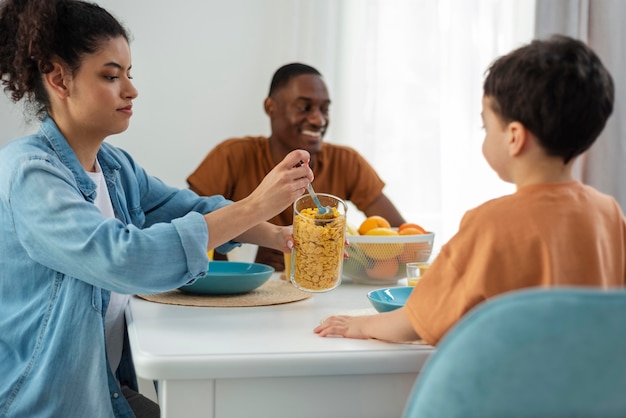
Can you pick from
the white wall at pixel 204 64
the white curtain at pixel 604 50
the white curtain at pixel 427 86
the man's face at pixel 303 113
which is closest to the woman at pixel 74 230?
the man's face at pixel 303 113

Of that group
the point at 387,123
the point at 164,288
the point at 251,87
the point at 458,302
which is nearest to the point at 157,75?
the point at 251,87

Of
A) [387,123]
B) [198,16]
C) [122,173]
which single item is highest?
[198,16]

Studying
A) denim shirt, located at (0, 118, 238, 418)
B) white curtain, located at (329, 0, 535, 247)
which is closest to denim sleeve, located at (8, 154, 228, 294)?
denim shirt, located at (0, 118, 238, 418)

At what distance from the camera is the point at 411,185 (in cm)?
385

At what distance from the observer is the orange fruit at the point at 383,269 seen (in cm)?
Result: 187

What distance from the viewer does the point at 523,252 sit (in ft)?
3.48

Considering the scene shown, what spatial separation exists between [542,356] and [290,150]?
2319 millimetres

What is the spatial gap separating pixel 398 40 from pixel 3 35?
2.46m

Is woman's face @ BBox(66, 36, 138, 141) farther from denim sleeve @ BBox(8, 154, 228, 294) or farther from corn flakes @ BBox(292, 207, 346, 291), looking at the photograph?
corn flakes @ BBox(292, 207, 346, 291)

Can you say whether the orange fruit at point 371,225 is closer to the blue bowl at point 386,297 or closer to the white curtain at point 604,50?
the blue bowl at point 386,297

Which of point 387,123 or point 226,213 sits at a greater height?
point 226,213

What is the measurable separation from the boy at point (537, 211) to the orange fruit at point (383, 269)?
0.73m

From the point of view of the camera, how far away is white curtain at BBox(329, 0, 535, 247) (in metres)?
3.74

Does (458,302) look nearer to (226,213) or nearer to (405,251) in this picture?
(226,213)
